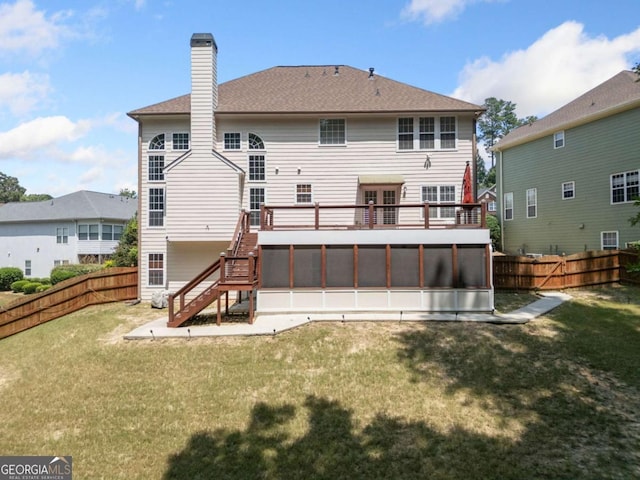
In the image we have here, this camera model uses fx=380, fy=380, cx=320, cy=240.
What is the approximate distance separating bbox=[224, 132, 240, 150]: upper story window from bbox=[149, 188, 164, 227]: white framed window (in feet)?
10.7

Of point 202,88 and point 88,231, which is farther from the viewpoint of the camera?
point 88,231

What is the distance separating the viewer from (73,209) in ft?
98.0

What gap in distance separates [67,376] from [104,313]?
5251mm

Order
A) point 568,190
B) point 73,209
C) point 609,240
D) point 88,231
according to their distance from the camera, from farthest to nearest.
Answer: point 73,209 < point 88,231 < point 568,190 < point 609,240

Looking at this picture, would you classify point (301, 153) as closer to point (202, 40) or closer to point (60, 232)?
point (202, 40)

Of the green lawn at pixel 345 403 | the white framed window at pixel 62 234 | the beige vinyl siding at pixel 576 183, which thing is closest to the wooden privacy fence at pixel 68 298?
the green lawn at pixel 345 403

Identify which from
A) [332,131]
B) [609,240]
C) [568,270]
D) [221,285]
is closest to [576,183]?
[609,240]

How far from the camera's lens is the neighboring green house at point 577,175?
17.1 meters

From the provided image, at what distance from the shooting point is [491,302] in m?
11.8

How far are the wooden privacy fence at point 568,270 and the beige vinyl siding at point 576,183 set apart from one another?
2908mm

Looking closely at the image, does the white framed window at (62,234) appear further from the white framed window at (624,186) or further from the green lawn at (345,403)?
the white framed window at (624,186)

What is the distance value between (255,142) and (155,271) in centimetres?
673

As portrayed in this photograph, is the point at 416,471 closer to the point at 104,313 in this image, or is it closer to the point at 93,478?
Answer: the point at 93,478

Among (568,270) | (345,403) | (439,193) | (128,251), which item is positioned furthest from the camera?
(128,251)
